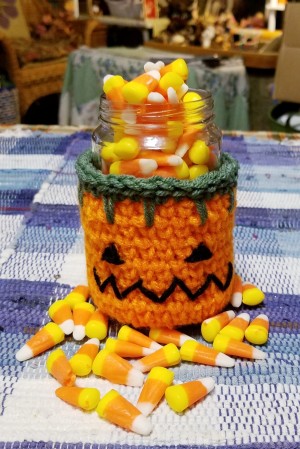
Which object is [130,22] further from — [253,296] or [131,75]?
[253,296]

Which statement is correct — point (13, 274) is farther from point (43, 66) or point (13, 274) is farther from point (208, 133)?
point (43, 66)

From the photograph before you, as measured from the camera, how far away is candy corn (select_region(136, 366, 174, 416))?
487mm

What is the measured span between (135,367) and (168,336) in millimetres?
54

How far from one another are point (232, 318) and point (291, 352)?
78 millimetres

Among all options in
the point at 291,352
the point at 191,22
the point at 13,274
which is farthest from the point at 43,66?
the point at 291,352

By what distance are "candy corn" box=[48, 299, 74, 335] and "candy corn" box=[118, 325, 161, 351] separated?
0.06m

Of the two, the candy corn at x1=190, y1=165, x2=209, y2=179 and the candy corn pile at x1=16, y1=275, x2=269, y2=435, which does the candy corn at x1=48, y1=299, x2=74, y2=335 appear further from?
the candy corn at x1=190, y1=165, x2=209, y2=179

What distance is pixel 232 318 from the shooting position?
1.98 feet

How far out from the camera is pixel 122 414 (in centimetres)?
47

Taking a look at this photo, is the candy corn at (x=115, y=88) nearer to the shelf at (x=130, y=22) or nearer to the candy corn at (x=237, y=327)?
the candy corn at (x=237, y=327)

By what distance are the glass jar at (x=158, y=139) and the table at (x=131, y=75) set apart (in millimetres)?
1664

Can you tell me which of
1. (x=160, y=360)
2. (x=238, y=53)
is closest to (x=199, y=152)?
(x=160, y=360)

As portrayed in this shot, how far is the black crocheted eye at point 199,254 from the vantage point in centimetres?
55

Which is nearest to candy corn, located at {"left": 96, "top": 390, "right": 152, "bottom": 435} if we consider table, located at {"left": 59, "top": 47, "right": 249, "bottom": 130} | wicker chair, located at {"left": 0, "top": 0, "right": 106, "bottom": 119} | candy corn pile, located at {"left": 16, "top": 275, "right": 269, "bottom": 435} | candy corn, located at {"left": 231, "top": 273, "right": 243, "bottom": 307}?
candy corn pile, located at {"left": 16, "top": 275, "right": 269, "bottom": 435}
